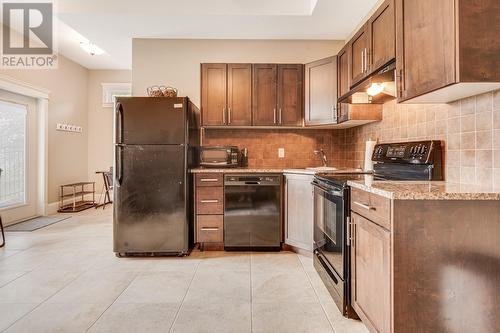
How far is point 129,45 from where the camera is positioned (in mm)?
4102

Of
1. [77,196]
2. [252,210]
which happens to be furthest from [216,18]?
[77,196]

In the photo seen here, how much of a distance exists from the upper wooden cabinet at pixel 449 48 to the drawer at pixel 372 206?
0.66m

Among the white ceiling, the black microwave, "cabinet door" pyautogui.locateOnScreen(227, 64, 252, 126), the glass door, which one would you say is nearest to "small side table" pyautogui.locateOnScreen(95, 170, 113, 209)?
the glass door

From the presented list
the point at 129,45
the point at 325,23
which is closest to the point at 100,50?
the point at 129,45

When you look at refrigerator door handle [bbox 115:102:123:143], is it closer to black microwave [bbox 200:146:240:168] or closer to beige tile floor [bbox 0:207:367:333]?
black microwave [bbox 200:146:240:168]

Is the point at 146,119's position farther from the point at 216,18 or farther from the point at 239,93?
the point at 216,18

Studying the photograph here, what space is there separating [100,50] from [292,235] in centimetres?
398

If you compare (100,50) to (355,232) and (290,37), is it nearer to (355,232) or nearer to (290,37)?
(290,37)

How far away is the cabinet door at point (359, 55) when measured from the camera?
8.11ft

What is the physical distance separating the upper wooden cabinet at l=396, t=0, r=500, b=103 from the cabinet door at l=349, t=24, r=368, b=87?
25.3 inches

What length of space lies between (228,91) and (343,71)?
1.32 metres

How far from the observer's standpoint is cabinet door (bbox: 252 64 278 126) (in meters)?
3.53

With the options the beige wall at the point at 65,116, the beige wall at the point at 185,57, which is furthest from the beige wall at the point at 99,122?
the beige wall at the point at 185,57

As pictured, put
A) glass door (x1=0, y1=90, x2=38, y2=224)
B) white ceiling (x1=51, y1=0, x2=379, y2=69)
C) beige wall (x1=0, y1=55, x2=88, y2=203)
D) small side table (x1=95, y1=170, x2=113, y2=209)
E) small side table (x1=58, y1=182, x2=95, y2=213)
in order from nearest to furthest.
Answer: white ceiling (x1=51, y1=0, x2=379, y2=69) < glass door (x1=0, y1=90, x2=38, y2=224) < beige wall (x1=0, y1=55, x2=88, y2=203) < small side table (x1=58, y1=182, x2=95, y2=213) < small side table (x1=95, y1=170, x2=113, y2=209)
